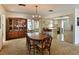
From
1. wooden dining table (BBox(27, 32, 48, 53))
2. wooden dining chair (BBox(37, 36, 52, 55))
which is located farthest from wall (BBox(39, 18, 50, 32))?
wooden dining chair (BBox(37, 36, 52, 55))

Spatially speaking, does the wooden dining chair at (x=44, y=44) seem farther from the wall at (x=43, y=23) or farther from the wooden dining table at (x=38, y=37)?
the wall at (x=43, y=23)

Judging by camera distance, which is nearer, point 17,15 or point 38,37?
point 38,37

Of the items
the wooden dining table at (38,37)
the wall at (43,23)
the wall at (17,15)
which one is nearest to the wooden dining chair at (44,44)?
the wooden dining table at (38,37)

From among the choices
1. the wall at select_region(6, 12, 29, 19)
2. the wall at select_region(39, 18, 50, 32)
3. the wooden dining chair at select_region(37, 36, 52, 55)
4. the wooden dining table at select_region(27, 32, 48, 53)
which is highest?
the wall at select_region(6, 12, 29, 19)

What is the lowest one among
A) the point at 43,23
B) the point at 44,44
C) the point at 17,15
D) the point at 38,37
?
the point at 44,44

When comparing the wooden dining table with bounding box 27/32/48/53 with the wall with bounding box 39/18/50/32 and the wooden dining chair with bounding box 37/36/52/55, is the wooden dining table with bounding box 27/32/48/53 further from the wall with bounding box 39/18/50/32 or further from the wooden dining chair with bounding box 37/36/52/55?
the wall with bounding box 39/18/50/32

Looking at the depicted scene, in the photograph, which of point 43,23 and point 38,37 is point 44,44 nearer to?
point 38,37

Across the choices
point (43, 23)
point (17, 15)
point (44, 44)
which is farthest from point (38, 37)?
point (17, 15)

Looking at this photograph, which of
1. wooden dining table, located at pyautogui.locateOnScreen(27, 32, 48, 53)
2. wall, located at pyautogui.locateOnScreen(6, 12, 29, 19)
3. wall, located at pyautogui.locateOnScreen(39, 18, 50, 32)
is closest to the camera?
wooden dining table, located at pyautogui.locateOnScreen(27, 32, 48, 53)

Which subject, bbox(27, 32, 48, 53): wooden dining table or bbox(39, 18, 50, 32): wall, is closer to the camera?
bbox(27, 32, 48, 53): wooden dining table

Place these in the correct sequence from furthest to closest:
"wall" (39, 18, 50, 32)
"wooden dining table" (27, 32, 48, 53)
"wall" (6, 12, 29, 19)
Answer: "wall" (6, 12, 29, 19), "wall" (39, 18, 50, 32), "wooden dining table" (27, 32, 48, 53)

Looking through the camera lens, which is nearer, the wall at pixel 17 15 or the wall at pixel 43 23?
the wall at pixel 43 23

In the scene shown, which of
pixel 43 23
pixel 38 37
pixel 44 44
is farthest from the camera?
pixel 43 23
